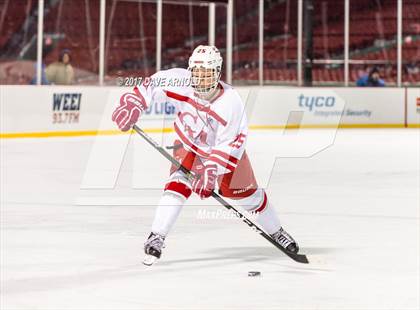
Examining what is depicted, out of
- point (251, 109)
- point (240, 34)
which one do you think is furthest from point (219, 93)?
point (240, 34)

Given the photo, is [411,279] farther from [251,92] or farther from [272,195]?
[251,92]

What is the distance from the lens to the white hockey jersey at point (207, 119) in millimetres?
3732

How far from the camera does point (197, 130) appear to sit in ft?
12.6

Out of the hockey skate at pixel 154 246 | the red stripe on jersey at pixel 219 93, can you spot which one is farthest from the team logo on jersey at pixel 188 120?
the hockey skate at pixel 154 246

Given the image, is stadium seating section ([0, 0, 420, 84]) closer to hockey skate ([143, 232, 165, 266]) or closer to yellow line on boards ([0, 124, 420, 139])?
yellow line on boards ([0, 124, 420, 139])

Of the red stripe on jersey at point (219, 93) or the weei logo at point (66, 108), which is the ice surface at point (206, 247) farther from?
the weei logo at point (66, 108)

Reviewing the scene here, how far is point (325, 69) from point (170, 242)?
11701 millimetres

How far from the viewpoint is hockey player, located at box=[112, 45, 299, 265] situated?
372cm

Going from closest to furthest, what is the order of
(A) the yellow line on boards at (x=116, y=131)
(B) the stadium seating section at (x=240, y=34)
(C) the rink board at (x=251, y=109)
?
1. (A) the yellow line on boards at (x=116, y=131)
2. (C) the rink board at (x=251, y=109)
3. (B) the stadium seating section at (x=240, y=34)

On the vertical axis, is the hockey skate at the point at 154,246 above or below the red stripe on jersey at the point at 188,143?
below

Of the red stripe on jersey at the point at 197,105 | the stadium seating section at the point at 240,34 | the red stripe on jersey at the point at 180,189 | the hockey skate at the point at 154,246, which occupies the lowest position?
the hockey skate at the point at 154,246

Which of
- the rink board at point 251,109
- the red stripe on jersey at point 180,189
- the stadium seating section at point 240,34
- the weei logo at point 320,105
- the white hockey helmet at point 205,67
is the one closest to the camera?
the white hockey helmet at point 205,67

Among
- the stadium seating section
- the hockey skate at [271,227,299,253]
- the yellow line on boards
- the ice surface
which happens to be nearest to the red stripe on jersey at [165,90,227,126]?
the ice surface

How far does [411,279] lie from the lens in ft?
13.4
